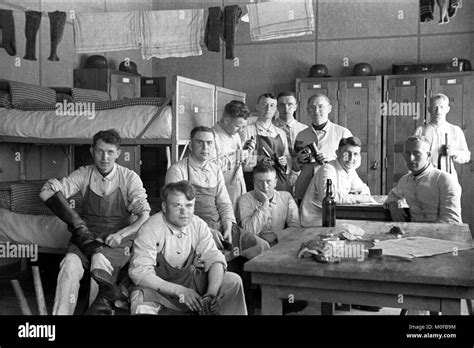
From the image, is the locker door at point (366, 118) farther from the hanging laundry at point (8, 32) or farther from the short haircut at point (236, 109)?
the hanging laundry at point (8, 32)

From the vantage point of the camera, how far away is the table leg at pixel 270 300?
163 cm

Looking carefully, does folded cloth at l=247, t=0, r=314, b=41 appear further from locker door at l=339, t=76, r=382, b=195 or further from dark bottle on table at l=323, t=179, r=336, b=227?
locker door at l=339, t=76, r=382, b=195

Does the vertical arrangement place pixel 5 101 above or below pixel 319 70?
below

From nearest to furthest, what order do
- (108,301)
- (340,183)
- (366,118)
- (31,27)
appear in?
(108,301) → (340,183) → (31,27) → (366,118)

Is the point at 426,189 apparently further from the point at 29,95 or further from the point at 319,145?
the point at 29,95

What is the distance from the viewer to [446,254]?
1720 mm

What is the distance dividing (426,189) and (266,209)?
92 cm

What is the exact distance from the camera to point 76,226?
2604 mm

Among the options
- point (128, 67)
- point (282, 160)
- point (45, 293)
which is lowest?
point (45, 293)

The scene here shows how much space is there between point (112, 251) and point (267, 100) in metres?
1.50

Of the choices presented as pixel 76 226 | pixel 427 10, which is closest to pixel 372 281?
pixel 427 10

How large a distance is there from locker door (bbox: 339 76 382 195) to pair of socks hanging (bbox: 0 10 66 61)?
3.03 metres

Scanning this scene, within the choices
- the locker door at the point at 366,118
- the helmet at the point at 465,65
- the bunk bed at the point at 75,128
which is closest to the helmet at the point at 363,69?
the locker door at the point at 366,118
